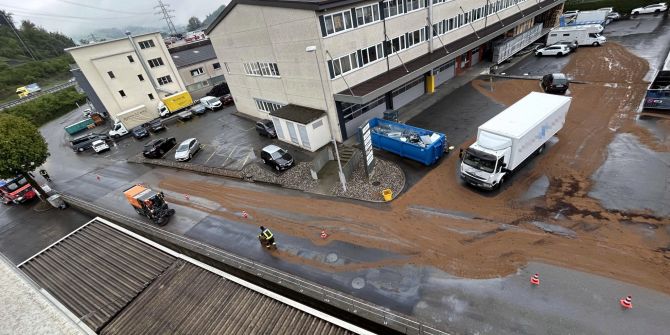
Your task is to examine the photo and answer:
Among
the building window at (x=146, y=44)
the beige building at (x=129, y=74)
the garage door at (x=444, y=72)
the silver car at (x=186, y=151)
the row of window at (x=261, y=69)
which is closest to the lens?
the row of window at (x=261, y=69)

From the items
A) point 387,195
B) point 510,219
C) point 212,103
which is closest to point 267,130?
point 387,195

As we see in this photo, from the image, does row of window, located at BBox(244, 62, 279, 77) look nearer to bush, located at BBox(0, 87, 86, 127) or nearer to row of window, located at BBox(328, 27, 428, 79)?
row of window, located at BBox(328, 27, 428, 79)

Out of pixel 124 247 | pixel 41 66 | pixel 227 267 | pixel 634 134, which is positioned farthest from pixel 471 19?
pixel 41 66

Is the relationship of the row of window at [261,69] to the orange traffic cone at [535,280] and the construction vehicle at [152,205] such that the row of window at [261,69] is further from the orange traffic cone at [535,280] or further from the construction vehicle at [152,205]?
the orange traffic cone at [535,280]

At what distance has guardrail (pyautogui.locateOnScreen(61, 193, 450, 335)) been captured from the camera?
10.5m

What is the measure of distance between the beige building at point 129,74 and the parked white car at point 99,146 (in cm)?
680

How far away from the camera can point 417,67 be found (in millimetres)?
27250

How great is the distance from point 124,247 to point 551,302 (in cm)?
1949

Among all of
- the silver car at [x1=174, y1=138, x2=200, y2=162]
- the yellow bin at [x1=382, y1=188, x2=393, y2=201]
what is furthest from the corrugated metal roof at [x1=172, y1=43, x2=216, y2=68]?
the yellow bin at [x1=382, y1=188, x2=393, y2=201]

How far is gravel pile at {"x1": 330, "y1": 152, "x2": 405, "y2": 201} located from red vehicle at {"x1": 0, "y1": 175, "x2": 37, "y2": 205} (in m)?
30.6

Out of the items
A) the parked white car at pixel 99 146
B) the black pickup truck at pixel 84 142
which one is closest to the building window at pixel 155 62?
the black pickup truck at pixel 84 142

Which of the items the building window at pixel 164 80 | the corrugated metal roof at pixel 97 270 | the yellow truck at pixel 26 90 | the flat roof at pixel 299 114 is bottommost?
the corrugated metal roof at pixel 97 270

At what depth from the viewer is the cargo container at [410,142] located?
20.3m

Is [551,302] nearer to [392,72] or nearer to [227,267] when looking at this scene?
[227,267]
